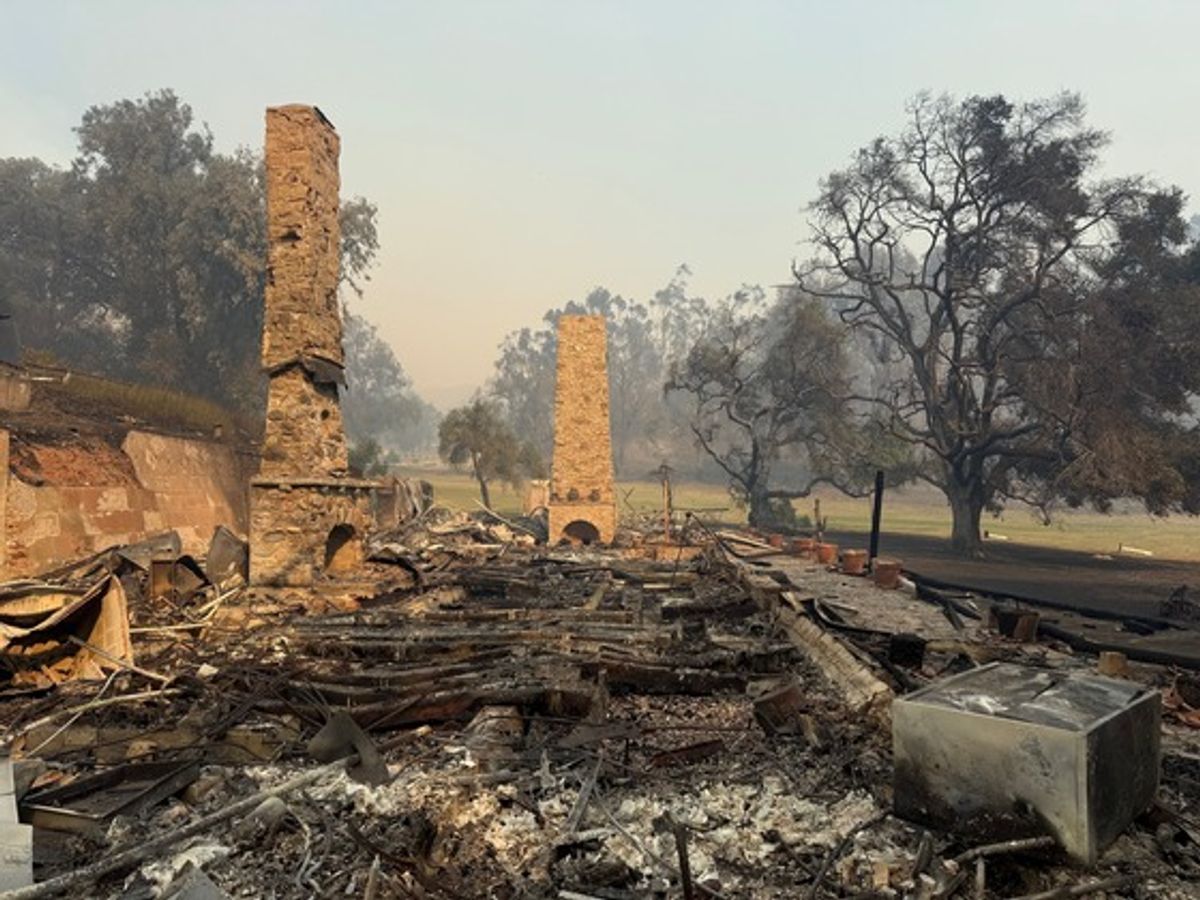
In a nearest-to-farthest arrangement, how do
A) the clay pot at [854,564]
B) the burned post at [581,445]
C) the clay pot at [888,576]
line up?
the clay pot at [888,576] → the clay pot at [854,564] → the burned post at [581,445]

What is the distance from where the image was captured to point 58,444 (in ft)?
53.2

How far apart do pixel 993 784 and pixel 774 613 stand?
6779 millimetres

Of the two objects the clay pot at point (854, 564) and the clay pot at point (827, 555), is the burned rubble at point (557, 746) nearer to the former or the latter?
the clay pot at point (854, 564)

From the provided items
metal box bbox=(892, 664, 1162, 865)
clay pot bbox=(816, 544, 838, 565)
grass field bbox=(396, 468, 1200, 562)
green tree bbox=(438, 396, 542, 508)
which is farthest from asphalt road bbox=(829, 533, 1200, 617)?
green tree bbox=(438, 396, 542, 508)

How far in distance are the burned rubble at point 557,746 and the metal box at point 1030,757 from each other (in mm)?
15

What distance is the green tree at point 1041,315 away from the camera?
23016 millimetres

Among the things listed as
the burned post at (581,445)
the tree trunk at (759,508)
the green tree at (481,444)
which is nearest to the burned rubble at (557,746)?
the burned post at (581,445)

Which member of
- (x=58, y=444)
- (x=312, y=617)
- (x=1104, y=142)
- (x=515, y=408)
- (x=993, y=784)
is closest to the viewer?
(x=993, y=784)

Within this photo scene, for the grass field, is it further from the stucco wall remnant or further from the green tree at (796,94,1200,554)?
the stucco wall remnant

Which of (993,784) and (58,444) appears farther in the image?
(58,444)

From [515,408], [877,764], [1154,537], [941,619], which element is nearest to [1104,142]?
[1154,537]

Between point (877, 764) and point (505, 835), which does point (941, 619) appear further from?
point (505, 835)

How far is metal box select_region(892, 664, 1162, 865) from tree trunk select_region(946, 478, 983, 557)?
80.7ft

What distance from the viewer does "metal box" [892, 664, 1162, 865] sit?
11.8 ft
